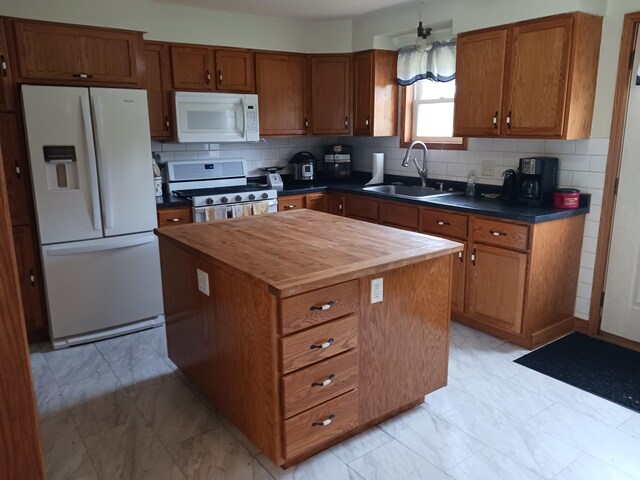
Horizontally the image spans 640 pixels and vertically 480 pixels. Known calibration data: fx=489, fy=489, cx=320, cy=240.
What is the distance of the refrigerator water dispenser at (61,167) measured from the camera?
311cm

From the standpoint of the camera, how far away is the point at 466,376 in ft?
9.38

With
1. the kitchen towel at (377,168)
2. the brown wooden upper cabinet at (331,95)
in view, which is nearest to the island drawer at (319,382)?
the kitchen towel at (377,168)

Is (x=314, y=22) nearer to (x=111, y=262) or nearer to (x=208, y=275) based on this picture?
(x=111, y=262)

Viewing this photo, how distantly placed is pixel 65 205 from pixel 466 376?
2739mm

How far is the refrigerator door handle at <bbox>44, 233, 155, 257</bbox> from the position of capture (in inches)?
126

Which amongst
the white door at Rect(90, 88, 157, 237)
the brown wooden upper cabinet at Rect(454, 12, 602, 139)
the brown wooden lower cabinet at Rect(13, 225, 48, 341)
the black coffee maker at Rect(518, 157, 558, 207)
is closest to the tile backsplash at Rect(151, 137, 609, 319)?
the black coffee maker at Rect(518, 157, 558, 207)

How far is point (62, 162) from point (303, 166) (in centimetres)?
226

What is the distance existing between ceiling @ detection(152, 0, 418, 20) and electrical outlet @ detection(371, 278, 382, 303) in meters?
2.66

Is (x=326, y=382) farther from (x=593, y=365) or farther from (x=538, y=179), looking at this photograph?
(x=538, y=179)

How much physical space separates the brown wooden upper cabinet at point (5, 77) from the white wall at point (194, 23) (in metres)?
0.15

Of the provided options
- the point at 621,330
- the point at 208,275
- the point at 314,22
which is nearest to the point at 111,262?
the point at 208,275

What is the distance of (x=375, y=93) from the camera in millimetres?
4461

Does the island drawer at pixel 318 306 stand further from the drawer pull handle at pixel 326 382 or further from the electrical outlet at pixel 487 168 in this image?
the electrical outlet at pixel 487 168

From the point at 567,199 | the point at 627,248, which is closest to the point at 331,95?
the point at 567,199
